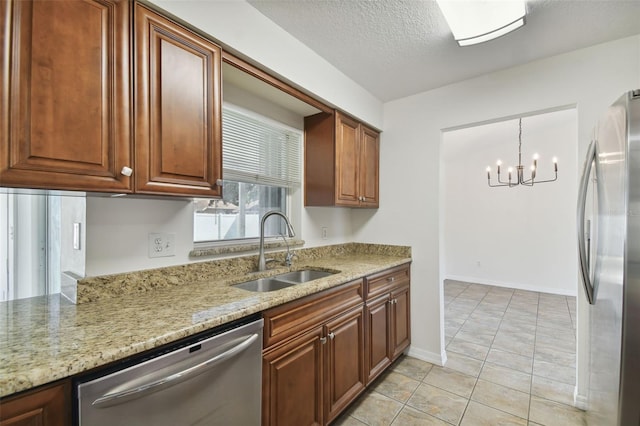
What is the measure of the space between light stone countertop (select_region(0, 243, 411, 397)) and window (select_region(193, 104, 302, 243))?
1.62 ft

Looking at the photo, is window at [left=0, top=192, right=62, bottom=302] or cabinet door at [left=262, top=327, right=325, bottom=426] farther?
window at [left=0, top=192, right=62, bottom=302]

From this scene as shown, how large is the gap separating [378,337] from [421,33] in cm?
216

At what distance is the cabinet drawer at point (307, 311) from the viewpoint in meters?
1.36

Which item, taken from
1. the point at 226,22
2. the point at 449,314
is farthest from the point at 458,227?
the point at 226,22

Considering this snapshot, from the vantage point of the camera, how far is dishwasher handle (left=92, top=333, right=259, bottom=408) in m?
0.83

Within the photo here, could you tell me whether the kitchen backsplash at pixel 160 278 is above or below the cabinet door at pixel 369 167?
below

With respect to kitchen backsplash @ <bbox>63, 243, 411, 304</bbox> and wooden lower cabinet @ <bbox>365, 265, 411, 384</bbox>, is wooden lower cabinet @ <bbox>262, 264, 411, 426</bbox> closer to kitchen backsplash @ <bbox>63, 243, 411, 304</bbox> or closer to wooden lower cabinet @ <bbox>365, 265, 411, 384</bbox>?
wooden lower cabinet @ <bbox>365, 265, 411, 384</bbox>

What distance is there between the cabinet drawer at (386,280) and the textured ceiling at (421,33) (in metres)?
1.64

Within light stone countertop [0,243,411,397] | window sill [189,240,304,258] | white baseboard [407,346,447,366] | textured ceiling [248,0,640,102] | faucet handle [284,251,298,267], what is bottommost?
white baseboard [407,346,447,366]

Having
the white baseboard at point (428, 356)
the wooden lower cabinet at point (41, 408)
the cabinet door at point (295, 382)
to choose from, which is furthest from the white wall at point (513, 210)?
the wooden lower cabinet at point (41, 408)

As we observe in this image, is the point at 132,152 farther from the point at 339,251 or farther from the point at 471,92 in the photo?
the point at 471,92

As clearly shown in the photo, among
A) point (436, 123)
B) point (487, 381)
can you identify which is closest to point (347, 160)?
point (436, 123)

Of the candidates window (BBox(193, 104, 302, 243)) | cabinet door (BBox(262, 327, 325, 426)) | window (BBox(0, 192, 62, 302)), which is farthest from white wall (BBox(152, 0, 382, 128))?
cabinet door (BBox(262, 327, 325, 426))

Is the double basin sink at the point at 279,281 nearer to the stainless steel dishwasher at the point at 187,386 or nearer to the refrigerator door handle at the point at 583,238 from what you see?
the stainless steel dishwasher at the point at 187,386
